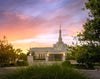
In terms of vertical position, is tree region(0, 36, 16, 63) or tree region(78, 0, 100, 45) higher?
tree region(78, 0, 100, 45)

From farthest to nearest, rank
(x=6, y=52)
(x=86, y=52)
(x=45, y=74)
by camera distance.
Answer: (x=6, y=52) → (x=86, y=52) → (x=45, y=74)

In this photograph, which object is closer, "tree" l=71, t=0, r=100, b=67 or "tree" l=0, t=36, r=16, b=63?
"tree" l=71, t=0, r=100, b=67

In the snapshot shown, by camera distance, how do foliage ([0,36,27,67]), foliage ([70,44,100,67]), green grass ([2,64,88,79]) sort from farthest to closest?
foliage ([0,36,27,67]) < foliage ([70,44,100,67]) < green grass ([2,64,88,79])

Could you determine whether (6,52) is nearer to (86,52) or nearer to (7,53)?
(7,53)

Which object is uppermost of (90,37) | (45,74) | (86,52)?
(90,37)

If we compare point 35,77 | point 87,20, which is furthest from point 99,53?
point 35,77

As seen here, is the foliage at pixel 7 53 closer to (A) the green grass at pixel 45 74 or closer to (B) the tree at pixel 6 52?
(B) the tree at pixel 6 52

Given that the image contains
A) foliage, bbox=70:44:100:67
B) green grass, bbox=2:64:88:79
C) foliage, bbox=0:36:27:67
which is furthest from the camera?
foliage, bbox=0:36:27:67

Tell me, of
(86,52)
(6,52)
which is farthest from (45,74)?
(6,52)

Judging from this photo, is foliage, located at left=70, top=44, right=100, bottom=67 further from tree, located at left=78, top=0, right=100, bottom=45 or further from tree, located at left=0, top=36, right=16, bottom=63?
tree, located at left=0, top=36, right=16, bottom=63

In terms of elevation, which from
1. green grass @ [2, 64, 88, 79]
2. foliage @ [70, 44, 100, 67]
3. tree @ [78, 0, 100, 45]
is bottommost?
green grass @ [2, 64, 88, 79]

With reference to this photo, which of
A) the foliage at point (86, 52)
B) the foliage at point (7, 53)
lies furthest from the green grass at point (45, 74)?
the foliage at point (7, 53)

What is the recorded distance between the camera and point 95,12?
553 inches

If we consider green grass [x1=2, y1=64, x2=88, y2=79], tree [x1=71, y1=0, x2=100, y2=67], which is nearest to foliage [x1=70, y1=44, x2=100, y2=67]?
tree [x1=71, y1=0, x2=100, y2=67]
